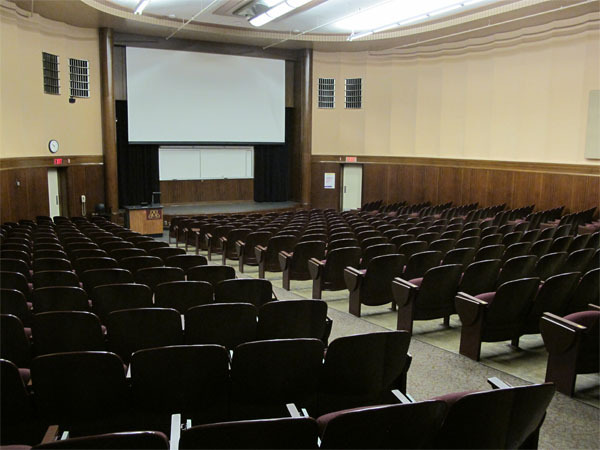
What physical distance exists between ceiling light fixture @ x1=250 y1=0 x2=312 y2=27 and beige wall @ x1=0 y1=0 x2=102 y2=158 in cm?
488

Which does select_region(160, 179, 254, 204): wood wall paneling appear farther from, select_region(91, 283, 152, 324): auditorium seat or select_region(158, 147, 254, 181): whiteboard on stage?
select_region(91, 283, 152, 324): auditorium seat

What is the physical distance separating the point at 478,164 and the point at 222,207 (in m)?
8.62

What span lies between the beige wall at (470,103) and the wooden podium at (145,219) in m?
6.99

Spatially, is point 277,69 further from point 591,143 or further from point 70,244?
point 70,244

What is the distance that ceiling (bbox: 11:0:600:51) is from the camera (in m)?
13.1

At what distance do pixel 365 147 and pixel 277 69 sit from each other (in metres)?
4.35

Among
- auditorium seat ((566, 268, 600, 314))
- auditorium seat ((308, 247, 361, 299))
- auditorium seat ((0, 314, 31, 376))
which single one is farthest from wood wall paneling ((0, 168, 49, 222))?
auditorium seat ((566, 268, 600, 314))

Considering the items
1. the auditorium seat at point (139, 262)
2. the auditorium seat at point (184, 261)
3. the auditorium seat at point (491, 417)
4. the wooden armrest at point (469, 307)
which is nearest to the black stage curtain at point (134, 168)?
the auditorium seat at point (184, 261)

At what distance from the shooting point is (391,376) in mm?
3322

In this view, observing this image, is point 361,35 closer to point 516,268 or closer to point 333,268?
point 333,268

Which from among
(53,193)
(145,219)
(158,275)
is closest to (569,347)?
(158,275)

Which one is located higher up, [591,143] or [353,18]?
[353,18]

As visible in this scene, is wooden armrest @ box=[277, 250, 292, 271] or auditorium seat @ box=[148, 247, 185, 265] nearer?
auditorium seat @ box=[148, 247, 185, 265]

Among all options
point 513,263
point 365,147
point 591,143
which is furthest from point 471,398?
point 365,147
